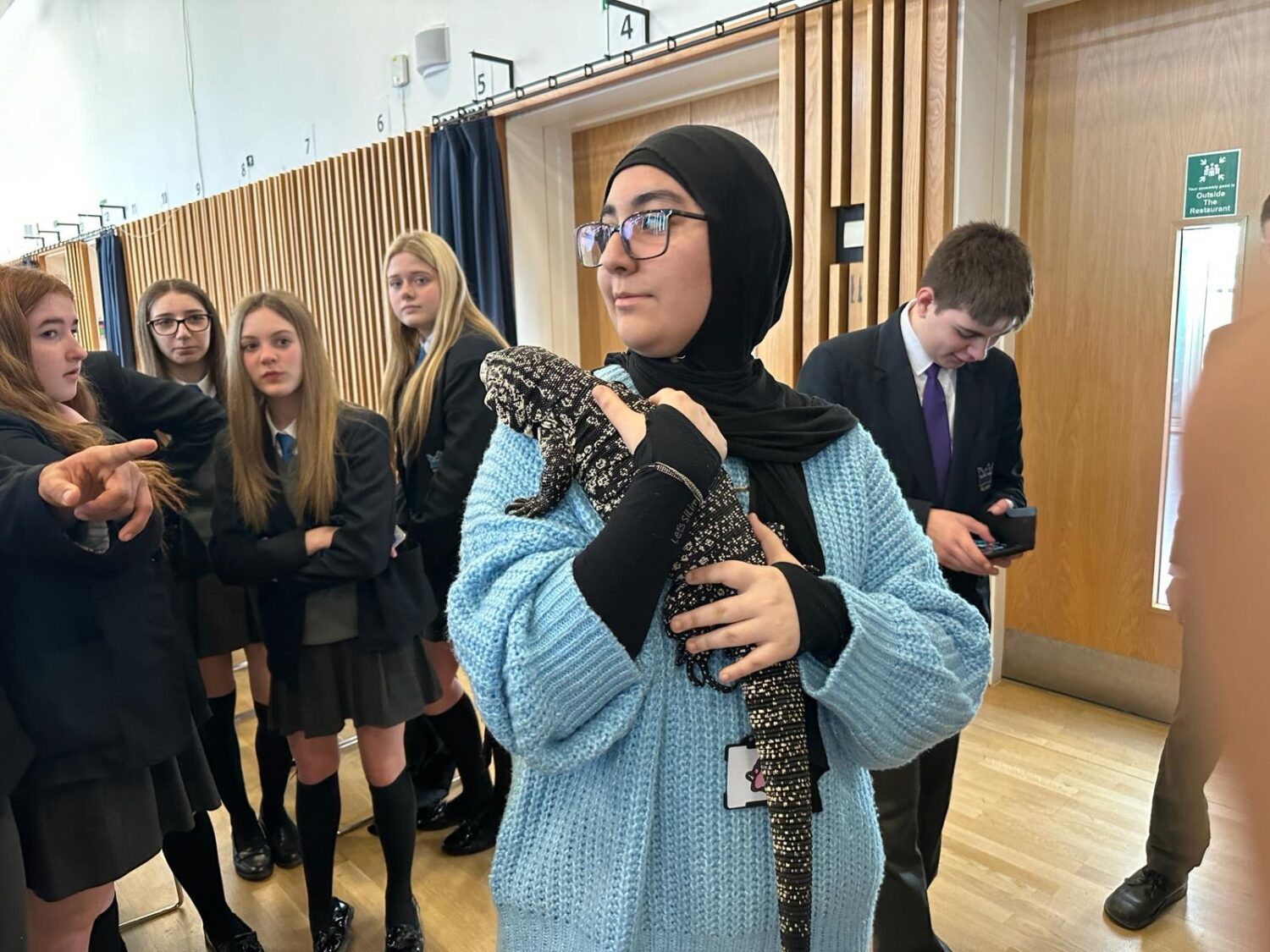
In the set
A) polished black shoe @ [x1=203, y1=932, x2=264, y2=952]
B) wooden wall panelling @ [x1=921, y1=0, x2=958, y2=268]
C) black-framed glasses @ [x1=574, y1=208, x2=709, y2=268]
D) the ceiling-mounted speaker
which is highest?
the ceiling-mounted speaker

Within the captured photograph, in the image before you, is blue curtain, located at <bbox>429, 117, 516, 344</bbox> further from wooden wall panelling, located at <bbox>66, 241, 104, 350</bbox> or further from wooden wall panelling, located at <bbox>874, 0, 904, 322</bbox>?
wooden wall panelling, located at <bbox>66, 241, 104, 350</bbox>

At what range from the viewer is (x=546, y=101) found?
167 inches

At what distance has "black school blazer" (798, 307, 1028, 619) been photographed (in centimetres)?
192

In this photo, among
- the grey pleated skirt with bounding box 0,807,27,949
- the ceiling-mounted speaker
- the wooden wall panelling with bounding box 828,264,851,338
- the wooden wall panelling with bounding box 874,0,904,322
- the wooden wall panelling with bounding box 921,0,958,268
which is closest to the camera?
the grey pleated skirt with bounding box 0,807,27,949

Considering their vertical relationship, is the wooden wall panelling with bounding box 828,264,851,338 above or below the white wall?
below

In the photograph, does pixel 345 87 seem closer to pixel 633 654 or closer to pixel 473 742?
pixel 473 742

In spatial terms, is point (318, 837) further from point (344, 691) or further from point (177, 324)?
point (177, 324)

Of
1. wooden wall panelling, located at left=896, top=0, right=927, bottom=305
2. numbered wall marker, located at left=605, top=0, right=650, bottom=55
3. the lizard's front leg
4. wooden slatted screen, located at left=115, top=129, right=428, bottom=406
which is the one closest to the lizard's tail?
the lizard's front leg

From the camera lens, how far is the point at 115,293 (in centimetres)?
805

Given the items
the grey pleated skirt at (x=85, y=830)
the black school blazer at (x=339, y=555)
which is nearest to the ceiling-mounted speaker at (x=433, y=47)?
the black school blazer at (x=339, y=555)

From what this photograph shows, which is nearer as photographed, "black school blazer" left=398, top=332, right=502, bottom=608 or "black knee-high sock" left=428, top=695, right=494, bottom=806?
"black school blazer" left=398, top=332, right=502, bottom=608

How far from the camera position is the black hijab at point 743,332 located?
0.96m

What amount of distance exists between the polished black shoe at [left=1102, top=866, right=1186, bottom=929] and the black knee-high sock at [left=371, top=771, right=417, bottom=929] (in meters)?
1.79

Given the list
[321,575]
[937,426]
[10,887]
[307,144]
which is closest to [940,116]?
[937,426]
